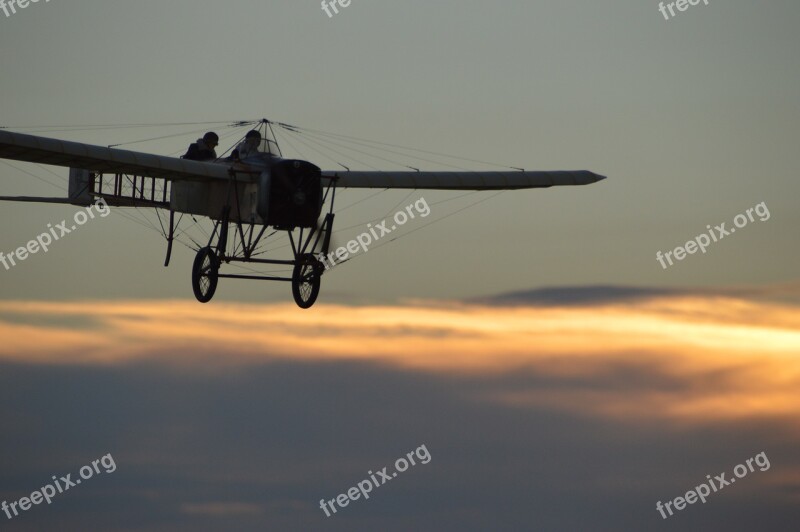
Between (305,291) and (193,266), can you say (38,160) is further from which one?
(305,291)

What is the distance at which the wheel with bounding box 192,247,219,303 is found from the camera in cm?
4091

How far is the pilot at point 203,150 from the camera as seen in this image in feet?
143

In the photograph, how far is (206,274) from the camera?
1612 inches

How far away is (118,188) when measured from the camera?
149ft

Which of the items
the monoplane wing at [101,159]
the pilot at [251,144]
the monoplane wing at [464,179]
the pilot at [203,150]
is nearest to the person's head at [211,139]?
the pilot at [203,150]

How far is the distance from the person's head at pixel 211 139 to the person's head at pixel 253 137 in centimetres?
265

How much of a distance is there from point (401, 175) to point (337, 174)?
3.13 metres

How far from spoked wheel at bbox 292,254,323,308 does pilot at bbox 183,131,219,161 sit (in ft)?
13.8

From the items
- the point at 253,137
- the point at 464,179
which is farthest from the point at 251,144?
the point at 464,179

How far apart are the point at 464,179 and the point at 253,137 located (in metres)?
7.02

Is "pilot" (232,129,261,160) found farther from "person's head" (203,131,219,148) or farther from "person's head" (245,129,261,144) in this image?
"person's head" (203,131,219,148)

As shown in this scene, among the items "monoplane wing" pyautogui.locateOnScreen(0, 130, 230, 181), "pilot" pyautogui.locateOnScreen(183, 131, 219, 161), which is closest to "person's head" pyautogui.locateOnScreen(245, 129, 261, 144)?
"monoplane wing" pyautogui.locateOnScreen(0, 130, 230, 181)

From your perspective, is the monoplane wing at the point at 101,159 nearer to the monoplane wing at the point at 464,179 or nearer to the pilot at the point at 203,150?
the pilot at the point at 203,150

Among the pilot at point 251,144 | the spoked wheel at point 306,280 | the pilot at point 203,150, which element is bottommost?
the spoked wheel at point 306,280
